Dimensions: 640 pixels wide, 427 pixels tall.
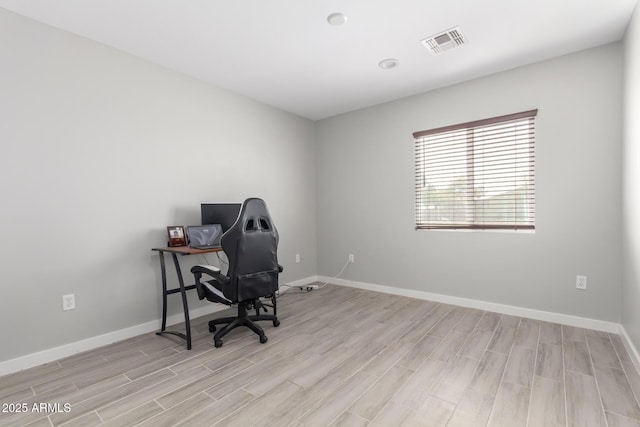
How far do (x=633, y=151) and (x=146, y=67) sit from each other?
4.07 meters

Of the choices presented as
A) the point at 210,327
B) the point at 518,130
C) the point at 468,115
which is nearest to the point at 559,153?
the point at 518,130

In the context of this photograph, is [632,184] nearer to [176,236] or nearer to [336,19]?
[336,19]

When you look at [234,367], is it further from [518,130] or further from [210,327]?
[518,130]

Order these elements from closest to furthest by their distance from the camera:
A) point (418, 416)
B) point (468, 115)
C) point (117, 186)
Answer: point (418, 416) < point (117, 186) < point (468, 115)

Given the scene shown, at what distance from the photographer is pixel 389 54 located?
2.83m

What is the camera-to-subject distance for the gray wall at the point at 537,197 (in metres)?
2.70

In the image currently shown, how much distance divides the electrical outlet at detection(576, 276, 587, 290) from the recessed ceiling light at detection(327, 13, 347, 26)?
9.98 feet

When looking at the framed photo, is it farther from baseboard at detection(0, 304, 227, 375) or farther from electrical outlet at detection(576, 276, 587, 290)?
electrical outlet at detection(576, 276, 587, 290)

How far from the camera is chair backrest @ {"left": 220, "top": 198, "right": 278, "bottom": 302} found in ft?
8.08

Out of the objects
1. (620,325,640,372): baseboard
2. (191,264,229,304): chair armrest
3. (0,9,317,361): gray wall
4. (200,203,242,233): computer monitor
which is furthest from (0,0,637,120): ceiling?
(620,325,640,372): baseboard

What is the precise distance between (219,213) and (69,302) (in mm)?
1411

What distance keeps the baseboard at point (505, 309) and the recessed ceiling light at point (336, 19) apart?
Answer: 3028 millimetres

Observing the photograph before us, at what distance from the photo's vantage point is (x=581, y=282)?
2.81 meters

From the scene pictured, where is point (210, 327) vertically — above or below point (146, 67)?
below
